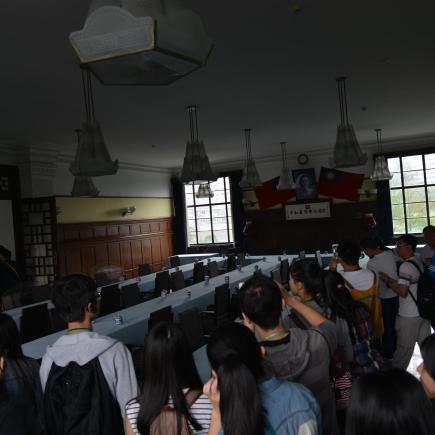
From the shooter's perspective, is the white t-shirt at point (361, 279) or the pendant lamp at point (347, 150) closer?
the white t-shirt at point (361, 279)

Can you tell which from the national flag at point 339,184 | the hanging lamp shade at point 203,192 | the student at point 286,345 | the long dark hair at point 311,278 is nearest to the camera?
the student at point 286,345

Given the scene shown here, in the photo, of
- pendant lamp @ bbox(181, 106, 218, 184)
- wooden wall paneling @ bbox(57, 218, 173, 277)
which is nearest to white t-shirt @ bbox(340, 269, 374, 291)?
pendant lamp @ bbox(181, 106, 218, 184)

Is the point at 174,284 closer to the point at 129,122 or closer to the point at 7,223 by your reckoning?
the point at 129,122

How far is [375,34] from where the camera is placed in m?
4.26

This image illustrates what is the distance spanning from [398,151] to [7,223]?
10062 millimetres

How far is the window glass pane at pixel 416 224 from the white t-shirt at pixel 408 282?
8.58 metres

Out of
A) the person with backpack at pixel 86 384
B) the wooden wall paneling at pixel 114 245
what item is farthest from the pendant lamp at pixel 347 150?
the wooden wall paneling at pixel 114 245

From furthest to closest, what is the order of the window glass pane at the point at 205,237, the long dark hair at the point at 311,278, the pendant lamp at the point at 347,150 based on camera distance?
the window glass pane at the point at 205,237 → the pendant lamp at the point at 347,150 → the long dark hair at the point at 311,278

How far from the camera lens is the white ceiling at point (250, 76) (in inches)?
144

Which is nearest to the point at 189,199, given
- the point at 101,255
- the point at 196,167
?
the point at 101,255

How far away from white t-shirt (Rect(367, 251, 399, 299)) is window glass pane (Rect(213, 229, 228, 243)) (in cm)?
988

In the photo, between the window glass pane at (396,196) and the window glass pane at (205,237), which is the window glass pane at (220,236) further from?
the window glass pane at (396,196)

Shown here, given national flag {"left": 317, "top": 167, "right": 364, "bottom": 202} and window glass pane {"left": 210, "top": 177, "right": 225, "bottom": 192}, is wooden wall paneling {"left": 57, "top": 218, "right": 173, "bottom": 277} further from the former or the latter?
national flag {"left": 317, "top": 167, "right": 364, "bottom": 202}

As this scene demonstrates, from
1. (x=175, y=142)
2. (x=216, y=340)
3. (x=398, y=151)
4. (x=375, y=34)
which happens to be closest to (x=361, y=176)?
(x=398, y=151)
